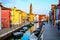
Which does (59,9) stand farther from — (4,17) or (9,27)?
(9,27)

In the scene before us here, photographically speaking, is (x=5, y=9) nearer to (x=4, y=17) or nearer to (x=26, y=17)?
(x=4, y=17)

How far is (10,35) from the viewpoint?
13359 mm

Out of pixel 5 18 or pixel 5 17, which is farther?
pixel 5 18

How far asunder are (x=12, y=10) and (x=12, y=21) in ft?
6.92

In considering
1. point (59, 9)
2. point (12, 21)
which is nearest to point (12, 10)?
point (12, 21)

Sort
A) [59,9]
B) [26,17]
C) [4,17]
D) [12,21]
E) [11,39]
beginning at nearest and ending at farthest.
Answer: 1. [59,9]
2. [11,39]
3. [4,17]
4. [12,21]
5. [26,17]

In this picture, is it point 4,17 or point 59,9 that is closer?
point 59,9

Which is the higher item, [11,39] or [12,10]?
[12,10]

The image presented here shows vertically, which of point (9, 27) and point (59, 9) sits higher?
point (59, 9)

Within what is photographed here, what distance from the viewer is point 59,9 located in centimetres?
1044

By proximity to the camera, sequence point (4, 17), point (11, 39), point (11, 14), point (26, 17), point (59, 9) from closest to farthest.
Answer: point (59, 9), point (11, 39), point (4, 17), point (11, 14), point (26, 17)

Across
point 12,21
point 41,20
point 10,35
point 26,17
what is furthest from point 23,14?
point 10,35

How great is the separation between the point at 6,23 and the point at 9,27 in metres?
2.06

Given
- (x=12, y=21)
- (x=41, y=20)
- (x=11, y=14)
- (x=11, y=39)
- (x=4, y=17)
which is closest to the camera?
(x=11, y=39)
